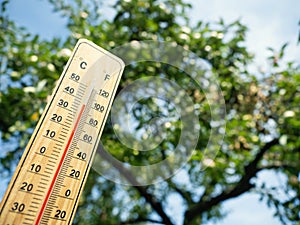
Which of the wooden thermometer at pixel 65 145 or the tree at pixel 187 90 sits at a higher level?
the tree at pixel 187 90

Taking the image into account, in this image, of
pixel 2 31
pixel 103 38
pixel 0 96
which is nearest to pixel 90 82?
pixel 103 38

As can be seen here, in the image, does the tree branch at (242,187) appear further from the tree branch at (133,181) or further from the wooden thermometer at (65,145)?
the wooden thermometer at (65,145)

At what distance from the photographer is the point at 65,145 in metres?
1.19

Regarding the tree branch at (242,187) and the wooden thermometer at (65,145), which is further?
the tree branch at (242,187)

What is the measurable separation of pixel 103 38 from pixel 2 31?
1.93 meters

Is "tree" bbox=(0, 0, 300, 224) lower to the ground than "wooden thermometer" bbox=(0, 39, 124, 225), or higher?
higher

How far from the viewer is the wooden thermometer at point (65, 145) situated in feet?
3.44

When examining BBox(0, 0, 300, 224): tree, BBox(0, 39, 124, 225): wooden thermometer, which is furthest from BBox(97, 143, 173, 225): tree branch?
BBox(0, 39, 124, 225): wooden thermometer

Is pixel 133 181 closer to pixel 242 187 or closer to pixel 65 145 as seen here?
pixel 242 187

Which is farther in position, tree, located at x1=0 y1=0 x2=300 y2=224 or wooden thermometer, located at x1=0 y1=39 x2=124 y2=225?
tree, located at x1=0 y1=0 x2=300 y2=224

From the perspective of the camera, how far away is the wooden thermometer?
1049mm

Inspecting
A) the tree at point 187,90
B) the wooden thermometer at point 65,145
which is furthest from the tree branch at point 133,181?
the wooden thermometer at point 65,145

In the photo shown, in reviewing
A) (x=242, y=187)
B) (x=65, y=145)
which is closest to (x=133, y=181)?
(x=242, y=187)

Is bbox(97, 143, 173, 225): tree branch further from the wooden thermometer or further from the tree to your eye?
the wooden thermometer
